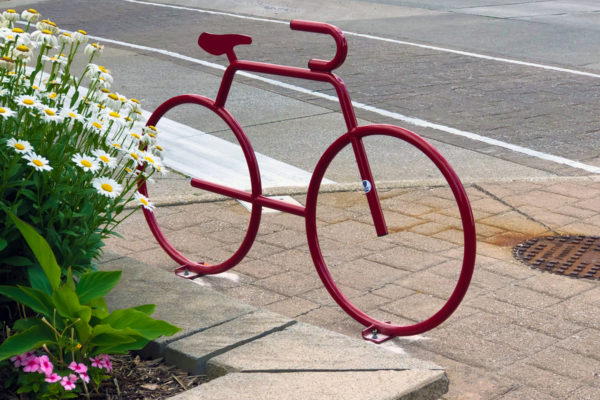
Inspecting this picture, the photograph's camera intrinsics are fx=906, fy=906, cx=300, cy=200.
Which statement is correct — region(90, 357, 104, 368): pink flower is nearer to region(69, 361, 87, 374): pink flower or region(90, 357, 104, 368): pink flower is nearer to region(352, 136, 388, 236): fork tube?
region(69, 361, 87, 374): pink flower

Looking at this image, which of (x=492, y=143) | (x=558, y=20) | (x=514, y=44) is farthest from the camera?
(x=558, y=20)

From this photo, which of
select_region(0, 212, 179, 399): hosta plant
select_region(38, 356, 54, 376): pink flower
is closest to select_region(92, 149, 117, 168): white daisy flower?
select_region(0, 212, 179, 399): hosta plant

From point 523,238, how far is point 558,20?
12.6 meters

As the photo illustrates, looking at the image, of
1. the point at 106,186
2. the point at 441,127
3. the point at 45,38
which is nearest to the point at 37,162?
the point at 106,186

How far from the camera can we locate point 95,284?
324 centimetres

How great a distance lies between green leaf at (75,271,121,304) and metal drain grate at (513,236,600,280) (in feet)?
8.80

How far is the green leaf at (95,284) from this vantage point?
3217 mm

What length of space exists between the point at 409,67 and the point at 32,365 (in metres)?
9.58

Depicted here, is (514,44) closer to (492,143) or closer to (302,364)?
(492,143)

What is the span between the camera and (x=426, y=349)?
3998 mm

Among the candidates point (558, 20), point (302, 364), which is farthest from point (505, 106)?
point (558, 20)

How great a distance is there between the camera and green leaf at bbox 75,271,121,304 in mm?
3217

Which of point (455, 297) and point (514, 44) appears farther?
point (514, 44)

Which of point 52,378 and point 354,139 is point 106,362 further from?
point 354,139
